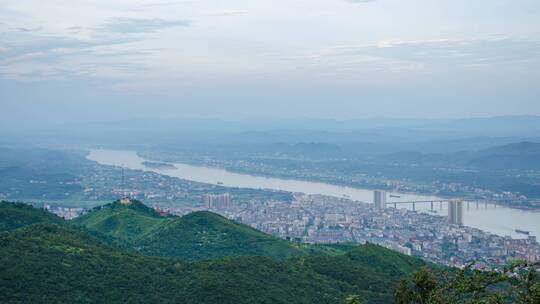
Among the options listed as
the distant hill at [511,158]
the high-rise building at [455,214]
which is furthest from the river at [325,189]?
the distant hill at [511,158]

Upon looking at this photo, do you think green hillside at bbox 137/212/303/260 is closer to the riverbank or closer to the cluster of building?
the cluster of building

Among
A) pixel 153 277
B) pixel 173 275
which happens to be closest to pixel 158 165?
pixel 173 275

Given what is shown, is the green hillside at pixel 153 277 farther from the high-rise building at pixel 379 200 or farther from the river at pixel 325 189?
the high-rise building at pixel 379 200

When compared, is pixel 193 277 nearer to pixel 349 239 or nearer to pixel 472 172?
pixel 349 239

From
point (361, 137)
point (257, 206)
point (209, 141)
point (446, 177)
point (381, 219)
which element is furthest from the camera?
point (361, 137)

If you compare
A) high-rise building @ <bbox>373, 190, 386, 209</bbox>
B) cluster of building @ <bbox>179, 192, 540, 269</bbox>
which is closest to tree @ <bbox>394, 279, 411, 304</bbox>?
cluster of building @ <bbox>179, 192, 540, 269</bbox>

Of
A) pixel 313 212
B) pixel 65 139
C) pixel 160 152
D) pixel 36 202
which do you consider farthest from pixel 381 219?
pixel 65 139
